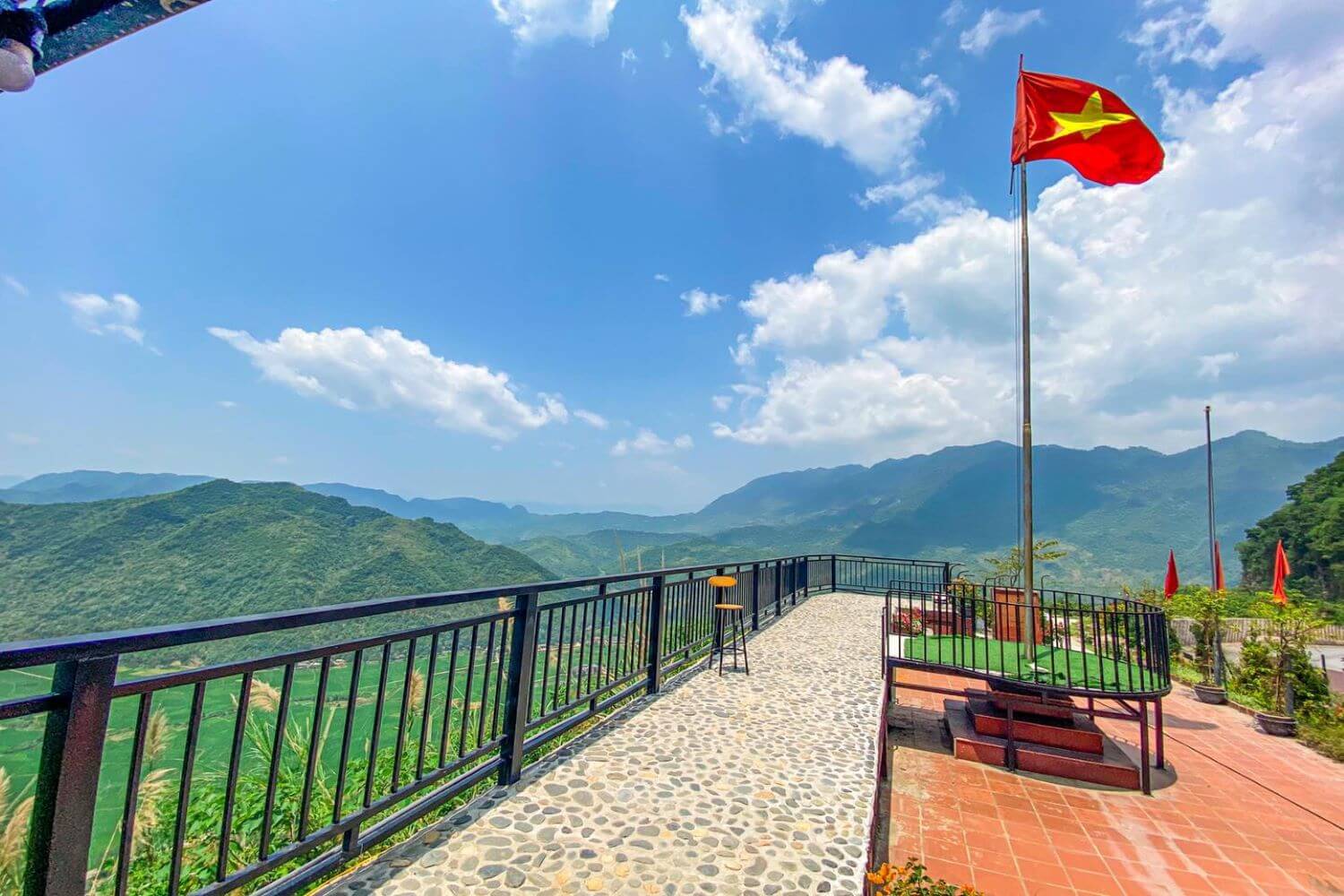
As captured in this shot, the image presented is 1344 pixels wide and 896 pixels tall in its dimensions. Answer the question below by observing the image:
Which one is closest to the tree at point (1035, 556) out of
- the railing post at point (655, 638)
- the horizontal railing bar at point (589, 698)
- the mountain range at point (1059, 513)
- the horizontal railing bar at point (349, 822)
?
the railing post at point (655, 638)

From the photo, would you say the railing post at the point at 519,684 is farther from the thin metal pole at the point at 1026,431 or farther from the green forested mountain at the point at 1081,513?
the green forested mountain at the point at 1081,513

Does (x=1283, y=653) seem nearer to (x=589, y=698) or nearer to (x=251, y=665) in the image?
(x=589, y=698)

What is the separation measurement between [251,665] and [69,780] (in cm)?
55

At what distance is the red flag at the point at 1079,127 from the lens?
20.4 feet

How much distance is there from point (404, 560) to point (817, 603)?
132 feet

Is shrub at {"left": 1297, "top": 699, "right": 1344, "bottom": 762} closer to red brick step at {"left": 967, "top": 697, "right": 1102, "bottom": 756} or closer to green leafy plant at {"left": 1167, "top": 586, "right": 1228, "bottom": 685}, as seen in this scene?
green leafy plant at {"left": 1167, "top": 586, "right": 1228, "bottom": 685}

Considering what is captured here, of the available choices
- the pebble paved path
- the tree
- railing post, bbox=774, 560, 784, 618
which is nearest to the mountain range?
the tree

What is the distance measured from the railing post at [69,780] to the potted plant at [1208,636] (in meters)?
11.8

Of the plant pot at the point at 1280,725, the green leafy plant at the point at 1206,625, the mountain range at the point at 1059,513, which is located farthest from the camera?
the mountain range at the point at 1059,513

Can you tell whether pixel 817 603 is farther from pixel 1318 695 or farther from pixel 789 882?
pixel 789 882

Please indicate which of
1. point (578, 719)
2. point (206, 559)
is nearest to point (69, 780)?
point (578, 719)

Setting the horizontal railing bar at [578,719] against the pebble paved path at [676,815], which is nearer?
the pebble paved path at [676,815]

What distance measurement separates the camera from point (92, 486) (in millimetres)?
141000

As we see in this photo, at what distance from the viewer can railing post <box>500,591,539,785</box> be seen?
321 centimetres
